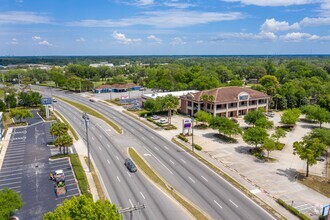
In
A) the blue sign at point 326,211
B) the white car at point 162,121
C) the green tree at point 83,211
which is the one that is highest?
the green tree at point 83,211

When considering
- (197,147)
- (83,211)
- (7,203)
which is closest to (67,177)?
(7,203)

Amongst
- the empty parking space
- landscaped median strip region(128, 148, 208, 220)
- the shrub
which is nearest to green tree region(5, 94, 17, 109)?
the empty parking space

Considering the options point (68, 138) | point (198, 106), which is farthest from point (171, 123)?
point (68, 138)

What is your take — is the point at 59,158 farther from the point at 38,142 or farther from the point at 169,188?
the point at 169,188

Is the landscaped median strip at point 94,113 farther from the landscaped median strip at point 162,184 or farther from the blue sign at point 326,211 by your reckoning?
the blue sign at point 326,211

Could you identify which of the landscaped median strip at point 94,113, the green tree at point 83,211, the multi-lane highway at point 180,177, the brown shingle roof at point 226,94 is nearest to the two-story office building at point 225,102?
Result: the brown shingle roof at point 226,94

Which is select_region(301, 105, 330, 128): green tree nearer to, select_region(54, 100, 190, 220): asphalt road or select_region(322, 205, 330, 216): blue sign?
select_region(322, 205, 330, 216): blue sign

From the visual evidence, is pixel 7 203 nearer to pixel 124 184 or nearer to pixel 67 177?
pixel 67 177
